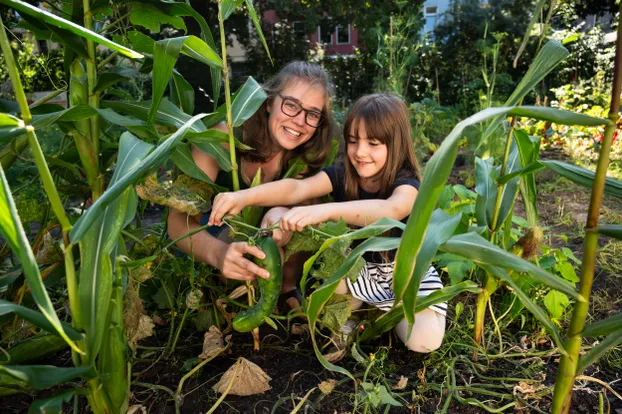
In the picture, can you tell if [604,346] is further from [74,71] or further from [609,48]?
[609,48]

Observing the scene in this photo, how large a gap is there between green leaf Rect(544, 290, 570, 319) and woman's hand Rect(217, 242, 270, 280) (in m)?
0.87

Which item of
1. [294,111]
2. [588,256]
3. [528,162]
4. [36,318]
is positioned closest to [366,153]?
[294,111]

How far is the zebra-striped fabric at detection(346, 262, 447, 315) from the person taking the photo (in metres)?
1.60

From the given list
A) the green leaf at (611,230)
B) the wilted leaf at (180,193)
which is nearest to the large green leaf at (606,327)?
the green leaf at (611,230)

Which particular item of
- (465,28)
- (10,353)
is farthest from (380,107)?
(465,28)

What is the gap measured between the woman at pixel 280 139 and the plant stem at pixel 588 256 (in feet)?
2.77

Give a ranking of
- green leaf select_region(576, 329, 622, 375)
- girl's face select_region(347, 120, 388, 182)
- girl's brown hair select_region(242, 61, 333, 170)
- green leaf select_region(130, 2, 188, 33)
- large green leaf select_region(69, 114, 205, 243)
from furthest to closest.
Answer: girl's brown hair select_region(242, 61, 333, 170) < girl's face select_region(347, 120, 388, 182) < green leaf select_region(130, 2, 188, 33) < green leaf select_region(576, 329, 622, 375) < large green leaf select_region(69, 114, 205, 243)

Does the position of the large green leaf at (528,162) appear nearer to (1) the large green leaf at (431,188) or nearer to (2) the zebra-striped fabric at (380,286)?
(2) the zebra-striped fabric at (380,286)

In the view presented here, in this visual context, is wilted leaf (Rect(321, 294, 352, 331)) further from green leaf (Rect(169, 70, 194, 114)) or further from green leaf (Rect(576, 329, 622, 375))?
green leaf (Rect(169, 70, 194, 114))

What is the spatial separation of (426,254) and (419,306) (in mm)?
430

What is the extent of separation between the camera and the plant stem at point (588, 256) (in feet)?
2.61

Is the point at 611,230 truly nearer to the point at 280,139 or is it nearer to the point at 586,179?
the point at 586,179

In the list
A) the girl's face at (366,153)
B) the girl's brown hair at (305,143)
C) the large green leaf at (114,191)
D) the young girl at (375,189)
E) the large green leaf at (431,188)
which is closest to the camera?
the large green leaf at (431,188)

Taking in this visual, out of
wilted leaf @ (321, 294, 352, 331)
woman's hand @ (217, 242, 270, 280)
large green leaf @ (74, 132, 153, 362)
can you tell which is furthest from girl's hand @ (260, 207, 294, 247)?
large green leaf @ (74, 132, 153, 362)
